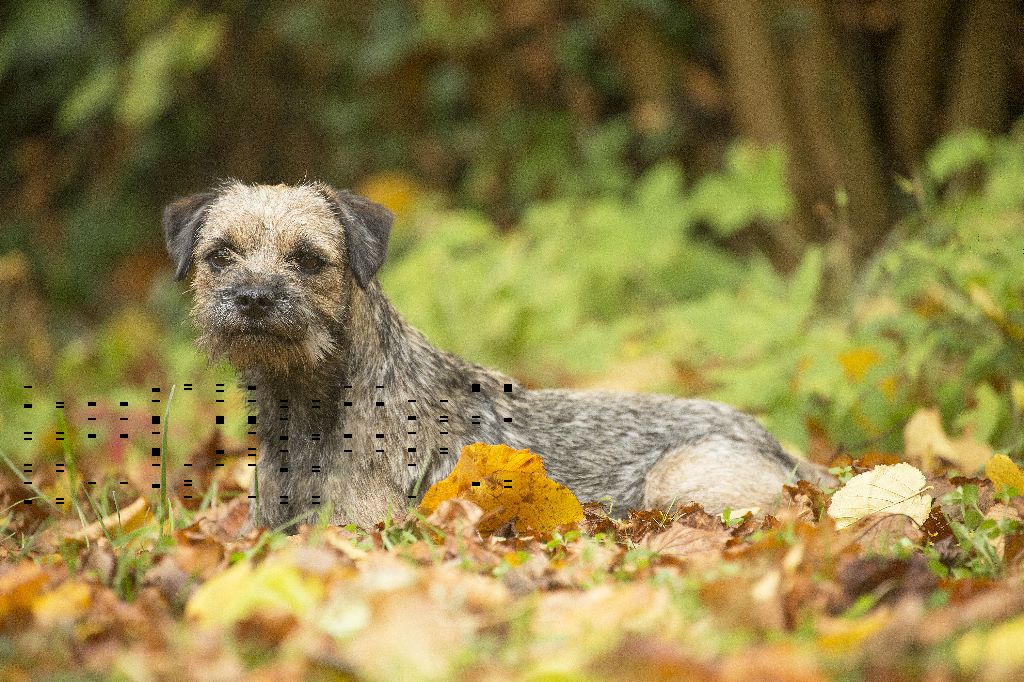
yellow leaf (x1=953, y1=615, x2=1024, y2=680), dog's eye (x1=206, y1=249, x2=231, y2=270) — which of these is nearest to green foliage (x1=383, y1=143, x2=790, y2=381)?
dog's eye (x1=206, y1=249, x2=231, y2=270)

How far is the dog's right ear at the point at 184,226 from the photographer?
5.05 meters

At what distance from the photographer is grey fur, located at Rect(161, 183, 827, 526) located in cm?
472

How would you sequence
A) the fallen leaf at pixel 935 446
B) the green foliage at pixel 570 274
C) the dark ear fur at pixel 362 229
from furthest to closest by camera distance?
the green foliage at pixel 570 274, the fallen leaf at pixel 935 446, the dark ear fur at pixel 362 229

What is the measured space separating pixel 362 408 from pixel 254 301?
2.34 feet

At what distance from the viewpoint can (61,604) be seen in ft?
9.96

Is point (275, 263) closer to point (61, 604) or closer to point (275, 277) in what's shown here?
point (275, 277)

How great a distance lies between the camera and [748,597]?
111 inches

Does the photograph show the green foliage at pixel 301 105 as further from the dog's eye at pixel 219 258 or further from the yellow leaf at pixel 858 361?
the dog's eye at pixel 219 258

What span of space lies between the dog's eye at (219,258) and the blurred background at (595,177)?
77.7 inches

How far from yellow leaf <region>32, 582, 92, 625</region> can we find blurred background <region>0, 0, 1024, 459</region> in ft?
13.5

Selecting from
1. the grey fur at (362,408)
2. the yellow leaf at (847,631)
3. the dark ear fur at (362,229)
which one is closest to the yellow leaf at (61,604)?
the grey fur at (362,408)

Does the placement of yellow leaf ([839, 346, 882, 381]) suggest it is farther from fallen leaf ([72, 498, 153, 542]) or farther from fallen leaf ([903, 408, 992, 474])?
fallen leaf ([72, 498, 153, 542])

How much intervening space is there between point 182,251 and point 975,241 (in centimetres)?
477

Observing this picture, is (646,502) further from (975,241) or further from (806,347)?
(975,241)
